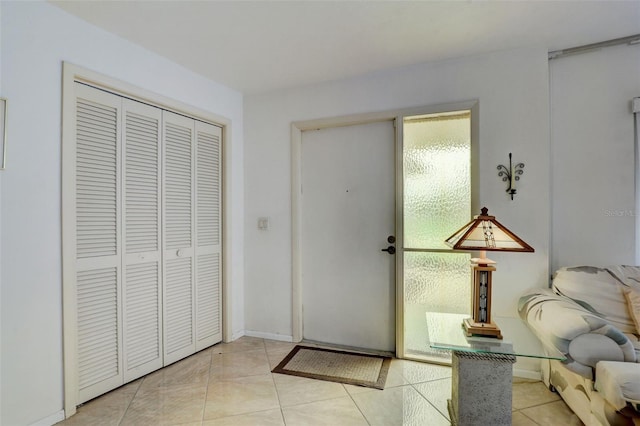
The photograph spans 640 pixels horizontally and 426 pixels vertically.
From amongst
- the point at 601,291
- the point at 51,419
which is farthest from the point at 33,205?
the point at 601,291

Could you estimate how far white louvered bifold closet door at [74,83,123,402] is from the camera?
1.97 m

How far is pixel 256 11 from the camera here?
187 centimetres

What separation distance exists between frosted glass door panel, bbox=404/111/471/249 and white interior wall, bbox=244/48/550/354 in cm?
14

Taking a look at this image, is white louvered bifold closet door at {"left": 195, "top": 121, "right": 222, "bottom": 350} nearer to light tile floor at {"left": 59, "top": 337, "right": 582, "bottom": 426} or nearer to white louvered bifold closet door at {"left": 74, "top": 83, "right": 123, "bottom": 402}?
light tile floor at {"left": 59, "top": 337, "right": 582, "bottom": 426}

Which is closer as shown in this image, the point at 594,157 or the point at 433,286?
the point at 594,157

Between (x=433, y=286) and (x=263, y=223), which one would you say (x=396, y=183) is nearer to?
(x=433, y=286)

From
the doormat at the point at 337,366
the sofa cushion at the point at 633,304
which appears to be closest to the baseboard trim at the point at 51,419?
the doormat at the point at 337,366

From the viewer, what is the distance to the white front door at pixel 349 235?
2.72m

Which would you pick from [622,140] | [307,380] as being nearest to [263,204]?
[307,380]

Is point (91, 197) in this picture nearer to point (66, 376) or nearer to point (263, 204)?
point (66, 376)

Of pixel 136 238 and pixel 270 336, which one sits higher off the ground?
pixel 136 238

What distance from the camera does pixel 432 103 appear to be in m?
2.53

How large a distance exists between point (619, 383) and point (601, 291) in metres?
0.79

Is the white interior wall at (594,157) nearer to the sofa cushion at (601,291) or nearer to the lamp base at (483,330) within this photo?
the sofa cushion at (601,291)
